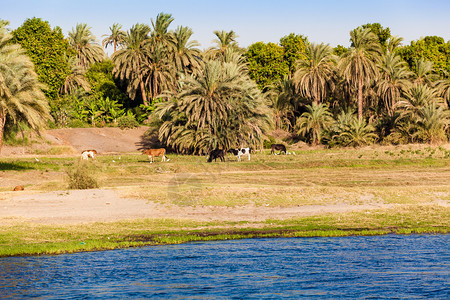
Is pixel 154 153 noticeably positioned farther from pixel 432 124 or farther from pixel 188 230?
pixel 432 124

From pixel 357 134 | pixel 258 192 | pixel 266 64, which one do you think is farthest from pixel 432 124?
pixel 266 64

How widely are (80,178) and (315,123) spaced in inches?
1637

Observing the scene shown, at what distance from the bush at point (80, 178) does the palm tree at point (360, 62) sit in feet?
138

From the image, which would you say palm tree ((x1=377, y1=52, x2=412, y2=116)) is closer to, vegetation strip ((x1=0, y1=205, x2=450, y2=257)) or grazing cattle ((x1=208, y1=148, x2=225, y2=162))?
grazing cattle ((x1=208, y1=148, x2=225, y2=162))

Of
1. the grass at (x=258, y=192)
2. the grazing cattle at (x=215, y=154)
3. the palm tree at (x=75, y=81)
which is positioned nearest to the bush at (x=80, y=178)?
the grass at (x=258, y=192)

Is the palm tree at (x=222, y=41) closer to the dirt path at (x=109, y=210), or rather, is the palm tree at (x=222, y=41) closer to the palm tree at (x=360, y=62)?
the palm tree at (x=360, y=62)

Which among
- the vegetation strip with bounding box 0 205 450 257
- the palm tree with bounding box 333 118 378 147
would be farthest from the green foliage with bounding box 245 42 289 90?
the vegetation strip with bounding box 0 205 450 257

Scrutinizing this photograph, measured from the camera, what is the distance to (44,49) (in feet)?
249

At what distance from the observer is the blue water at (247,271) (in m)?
13.9

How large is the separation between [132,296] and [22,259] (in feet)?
16.4

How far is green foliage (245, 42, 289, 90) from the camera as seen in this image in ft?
291

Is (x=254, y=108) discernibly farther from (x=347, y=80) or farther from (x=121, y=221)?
(x=121, y=221)

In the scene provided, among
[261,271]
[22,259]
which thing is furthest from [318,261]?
[22,259]

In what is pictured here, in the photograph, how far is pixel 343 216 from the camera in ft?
76.2
